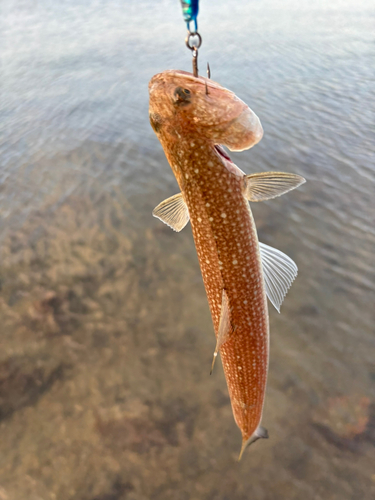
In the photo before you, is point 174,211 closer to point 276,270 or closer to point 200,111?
point 200,111

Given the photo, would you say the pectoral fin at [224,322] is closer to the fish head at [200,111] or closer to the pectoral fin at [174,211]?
the pectoral fin at [174,211]

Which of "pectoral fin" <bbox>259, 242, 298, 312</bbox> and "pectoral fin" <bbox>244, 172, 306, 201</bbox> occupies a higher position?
"pectoral fin" <bbox>244, 172, 306, 201</bbox>

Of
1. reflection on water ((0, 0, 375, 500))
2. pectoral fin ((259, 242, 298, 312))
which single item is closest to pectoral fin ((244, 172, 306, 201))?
pectoral fin ((259, 242, 298, 312))

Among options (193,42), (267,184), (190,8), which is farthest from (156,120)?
(267,184)

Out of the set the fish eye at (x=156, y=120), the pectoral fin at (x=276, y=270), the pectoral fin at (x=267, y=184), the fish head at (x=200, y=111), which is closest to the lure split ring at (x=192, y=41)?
the fish head at (x=200, y=111)

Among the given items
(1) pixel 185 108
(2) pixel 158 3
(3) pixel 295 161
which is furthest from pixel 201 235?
(2) pixel 158 3

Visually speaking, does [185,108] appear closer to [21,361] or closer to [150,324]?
[150,324]

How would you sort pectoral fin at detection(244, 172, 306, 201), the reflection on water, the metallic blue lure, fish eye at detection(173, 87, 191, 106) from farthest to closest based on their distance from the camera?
the reflection on water
pectoral fin at detection(244, 172, 306, 201)
fish eye at detection(173, 87, 191, 106)
the metallic blue lure

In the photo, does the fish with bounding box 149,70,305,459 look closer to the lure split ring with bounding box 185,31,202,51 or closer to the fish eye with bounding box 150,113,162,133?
the fish eye with bounding box 150,113,162,133
